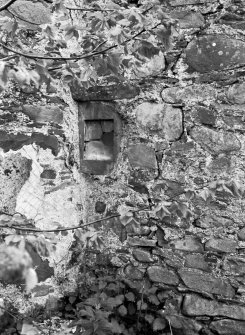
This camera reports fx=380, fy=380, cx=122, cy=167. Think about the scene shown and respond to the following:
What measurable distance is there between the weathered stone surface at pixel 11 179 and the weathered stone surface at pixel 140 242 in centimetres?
73

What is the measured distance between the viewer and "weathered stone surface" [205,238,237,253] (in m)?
2.09

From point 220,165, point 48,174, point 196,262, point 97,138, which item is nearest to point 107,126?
point 97,138

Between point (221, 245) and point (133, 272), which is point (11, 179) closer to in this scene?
point (133, 272)

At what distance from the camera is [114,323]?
2.13 meters

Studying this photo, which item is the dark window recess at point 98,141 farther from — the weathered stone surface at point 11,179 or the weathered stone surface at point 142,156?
the weathered stone surface at point 11,179

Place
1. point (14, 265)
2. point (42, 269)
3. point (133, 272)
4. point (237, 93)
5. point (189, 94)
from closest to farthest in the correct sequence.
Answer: point (14, 265) → point (237, 93) → point (189, 94) → point (42, 269) → point (133, 272)

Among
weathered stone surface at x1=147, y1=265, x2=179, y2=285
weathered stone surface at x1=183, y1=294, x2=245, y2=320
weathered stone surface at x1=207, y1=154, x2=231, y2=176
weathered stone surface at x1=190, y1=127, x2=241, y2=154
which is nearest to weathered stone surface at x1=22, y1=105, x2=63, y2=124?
weathered stone surface at x1=190, y1=127, x2=241, y2=154

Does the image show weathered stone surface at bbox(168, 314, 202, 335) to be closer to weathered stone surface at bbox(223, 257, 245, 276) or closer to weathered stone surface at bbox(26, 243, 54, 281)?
weathered stone surface at bbox(223, 257, 245, 276)

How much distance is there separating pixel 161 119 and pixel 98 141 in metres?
0.45

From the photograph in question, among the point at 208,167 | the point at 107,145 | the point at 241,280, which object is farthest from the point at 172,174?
the point at 241,280

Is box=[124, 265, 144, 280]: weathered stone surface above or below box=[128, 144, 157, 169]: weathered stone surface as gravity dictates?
below

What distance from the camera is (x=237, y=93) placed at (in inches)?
79.7

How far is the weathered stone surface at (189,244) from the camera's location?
2.18 m

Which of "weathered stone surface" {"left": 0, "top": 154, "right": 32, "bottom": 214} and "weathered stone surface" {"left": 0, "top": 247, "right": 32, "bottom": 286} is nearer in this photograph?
"weathered stone surface" {"left": 0, "top": 247, "right": 32, "bottom": 286}
